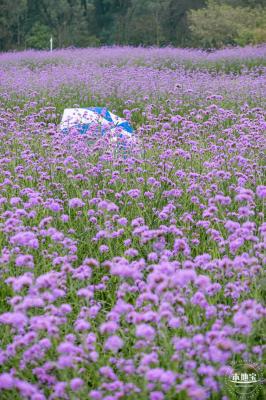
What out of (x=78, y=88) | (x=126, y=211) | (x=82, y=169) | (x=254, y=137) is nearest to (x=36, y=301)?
(x=126, y=211)

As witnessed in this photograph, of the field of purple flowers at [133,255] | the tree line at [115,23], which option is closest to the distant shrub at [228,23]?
the tree line at [115,23]

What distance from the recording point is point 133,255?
2723 millimetres

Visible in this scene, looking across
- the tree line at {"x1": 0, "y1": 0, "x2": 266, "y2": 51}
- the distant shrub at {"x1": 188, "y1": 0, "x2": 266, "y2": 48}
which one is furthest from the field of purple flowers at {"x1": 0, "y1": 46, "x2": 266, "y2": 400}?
the tree line at {"x1": 0, "y1": 0, "x2": 266, "y2": 51}

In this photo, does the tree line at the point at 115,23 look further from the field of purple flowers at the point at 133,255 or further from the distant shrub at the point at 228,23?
the field of purple flowers at the point at 133,255

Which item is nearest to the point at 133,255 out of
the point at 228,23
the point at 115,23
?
the point at 228,23

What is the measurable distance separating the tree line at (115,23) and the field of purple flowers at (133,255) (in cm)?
2148

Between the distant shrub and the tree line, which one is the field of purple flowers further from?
the tree line

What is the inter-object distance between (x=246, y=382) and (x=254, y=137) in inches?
120

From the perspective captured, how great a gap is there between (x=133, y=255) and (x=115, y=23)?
127 ft

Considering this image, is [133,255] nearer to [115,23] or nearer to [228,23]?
[228,23]

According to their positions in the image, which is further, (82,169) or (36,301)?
(82,169)

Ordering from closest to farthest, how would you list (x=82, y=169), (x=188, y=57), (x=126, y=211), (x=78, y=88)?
(x=126, y=211), (x=82, y=169), (x=78, y=88), (x=188, y=57)

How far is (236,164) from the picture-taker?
196 inches

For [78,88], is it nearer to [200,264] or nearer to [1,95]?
[1,95]
